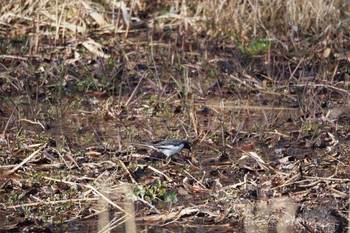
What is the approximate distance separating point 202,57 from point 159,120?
4.80 ft

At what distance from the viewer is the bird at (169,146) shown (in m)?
5.70

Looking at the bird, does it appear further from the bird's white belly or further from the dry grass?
the dry grass

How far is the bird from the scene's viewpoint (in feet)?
18.7

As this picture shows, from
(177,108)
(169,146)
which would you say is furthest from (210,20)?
(169,146)

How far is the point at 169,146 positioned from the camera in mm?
5711

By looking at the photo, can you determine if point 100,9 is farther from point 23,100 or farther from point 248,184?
point 248,184

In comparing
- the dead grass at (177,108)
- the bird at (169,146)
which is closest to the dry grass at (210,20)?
the dead grass at (177,108)

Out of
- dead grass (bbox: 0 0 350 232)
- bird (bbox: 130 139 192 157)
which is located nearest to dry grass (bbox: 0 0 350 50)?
dead grass (bbox: 0 0 350 232)

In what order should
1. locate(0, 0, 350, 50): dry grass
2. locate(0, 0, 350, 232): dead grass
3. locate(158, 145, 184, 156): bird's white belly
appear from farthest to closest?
locate(0, 0, 350, 50): dry grass, locate(158, 145, 184, 156): bird's white belly, locate(0, 0, 350, 232): dead grass

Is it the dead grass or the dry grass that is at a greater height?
the dry grass

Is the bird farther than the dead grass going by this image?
Yes

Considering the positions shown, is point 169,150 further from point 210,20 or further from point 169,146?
point 210,20

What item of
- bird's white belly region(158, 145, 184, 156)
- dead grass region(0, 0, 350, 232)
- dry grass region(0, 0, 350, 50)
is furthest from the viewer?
dry grass region(0, 0, 350, 50)

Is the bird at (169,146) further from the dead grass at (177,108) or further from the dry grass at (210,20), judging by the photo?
the dry grass at (210,20)
